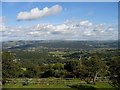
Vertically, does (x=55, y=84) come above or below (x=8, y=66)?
below

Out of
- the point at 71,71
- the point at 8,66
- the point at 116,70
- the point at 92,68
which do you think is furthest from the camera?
the point at 71,71

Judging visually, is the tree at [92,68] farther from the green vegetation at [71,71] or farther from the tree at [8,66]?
the tree at [8,66]

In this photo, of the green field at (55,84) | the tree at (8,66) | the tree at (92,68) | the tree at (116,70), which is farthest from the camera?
the tree at (92,68)

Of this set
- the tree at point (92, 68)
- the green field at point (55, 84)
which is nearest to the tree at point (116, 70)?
the green field at point (55, 84)

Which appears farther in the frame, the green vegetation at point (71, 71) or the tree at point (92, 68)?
the tree at point (92, 68)

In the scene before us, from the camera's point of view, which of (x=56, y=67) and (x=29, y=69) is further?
(x=56, y=67)

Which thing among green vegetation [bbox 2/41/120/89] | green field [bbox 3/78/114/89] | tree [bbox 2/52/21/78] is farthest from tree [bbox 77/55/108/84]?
tree [bbox 2/52/21/78]

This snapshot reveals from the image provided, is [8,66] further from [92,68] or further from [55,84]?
[92,68]

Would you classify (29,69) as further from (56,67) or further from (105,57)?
(105,57)

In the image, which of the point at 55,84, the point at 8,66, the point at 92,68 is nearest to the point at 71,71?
the point at 92,68

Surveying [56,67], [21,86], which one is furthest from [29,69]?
[21,86]

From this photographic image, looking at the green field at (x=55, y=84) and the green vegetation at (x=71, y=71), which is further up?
the green vegetation at (x=71, y=71)
